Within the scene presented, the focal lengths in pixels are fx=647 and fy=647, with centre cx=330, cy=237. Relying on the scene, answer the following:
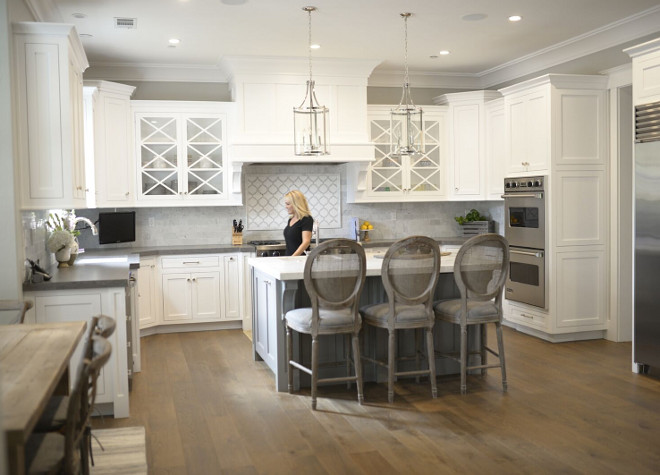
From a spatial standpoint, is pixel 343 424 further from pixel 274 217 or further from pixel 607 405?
pixel 274 217

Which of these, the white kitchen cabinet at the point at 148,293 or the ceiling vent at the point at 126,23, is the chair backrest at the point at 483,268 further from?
the white kitchen cabinet at the point at 148,293

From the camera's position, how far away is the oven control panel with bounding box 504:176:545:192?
599cm

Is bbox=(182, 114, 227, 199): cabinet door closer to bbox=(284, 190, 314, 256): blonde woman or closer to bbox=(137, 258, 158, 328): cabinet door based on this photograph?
bbox=(137, 258, 158, 328): cabinet door

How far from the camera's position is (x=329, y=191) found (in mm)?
7488

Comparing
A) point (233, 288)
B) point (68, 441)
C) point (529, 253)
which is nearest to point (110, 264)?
point (233, 288)

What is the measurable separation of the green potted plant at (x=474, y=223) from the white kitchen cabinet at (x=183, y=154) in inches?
106

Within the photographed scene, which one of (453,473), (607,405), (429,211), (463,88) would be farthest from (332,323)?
(463,88)

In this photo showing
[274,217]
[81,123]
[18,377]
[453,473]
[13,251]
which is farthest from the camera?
[274,217]

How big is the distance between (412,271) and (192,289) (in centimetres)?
307

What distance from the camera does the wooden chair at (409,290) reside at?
4.18m

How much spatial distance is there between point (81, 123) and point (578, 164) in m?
4.27

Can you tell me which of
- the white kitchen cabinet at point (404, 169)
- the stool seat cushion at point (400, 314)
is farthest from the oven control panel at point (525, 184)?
the stool seat cushion at point (400, 314)

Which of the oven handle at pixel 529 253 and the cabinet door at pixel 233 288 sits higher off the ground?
the oven handle at pixel 529 253

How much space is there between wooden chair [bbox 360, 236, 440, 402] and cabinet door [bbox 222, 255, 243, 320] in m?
2.64
